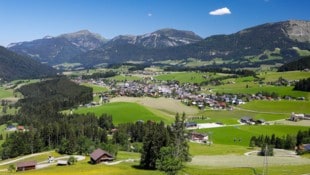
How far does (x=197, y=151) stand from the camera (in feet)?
458

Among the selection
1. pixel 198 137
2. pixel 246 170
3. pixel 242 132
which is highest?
pixel 246 170

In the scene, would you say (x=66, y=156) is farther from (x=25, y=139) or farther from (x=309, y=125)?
(x=309, y=125)

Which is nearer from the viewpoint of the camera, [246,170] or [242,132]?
[246,170]

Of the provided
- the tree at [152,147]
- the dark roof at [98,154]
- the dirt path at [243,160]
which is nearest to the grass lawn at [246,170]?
the dirt path at [243,160]

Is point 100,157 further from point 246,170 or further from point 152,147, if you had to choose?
point 246,170

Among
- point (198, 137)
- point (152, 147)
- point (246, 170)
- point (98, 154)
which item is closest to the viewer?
point (246, 170)

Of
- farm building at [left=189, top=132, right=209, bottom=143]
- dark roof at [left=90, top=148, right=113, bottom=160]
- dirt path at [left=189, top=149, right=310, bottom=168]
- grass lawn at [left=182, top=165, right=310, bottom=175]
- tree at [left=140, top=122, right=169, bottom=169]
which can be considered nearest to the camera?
grass lawn at [left=182, top=165, right=310, bottom=175]

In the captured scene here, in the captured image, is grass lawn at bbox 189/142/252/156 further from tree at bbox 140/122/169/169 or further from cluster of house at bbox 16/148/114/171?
tree at bbox 140/122/169/169

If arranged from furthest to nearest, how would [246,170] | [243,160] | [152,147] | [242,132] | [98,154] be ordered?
[242,132], [243,160], [98,154], [152,147], [246,170]

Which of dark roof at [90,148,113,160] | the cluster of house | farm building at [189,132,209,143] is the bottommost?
farm building at [189,132,209,143]

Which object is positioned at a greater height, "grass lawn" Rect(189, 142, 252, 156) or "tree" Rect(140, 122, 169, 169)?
"tree" Rect(140, 122, 169, 169)

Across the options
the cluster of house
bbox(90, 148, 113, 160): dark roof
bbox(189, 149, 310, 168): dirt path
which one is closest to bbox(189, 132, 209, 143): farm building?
bbox(189, 149, 310, 168): dirt path

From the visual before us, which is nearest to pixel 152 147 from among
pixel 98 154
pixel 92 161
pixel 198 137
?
pixel 98 154

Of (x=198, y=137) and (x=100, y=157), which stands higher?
(x=100, y=157)
